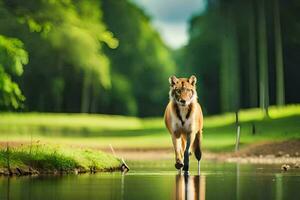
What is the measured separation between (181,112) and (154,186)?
15.2 ft

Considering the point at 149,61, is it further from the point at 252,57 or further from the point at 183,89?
the point at 183,89

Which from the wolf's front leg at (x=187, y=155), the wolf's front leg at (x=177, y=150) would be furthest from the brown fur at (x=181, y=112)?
the wolf's front leg at (x=187, y=155)

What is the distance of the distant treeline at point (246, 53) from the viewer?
6675 cm

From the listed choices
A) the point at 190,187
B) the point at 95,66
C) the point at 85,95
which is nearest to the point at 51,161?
the point at 190,187

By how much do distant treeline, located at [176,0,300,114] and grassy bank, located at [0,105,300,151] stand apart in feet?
6.06

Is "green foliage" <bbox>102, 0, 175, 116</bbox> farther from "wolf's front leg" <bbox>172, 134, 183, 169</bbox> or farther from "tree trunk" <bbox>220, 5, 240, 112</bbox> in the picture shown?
"wolf's front leg" <bbox>172, 134, 183, 169</bbox>

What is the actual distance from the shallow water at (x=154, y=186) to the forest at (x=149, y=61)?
99.6 ft

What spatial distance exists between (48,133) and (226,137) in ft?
44.4

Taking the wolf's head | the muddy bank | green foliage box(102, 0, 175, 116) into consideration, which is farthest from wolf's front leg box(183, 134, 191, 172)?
green foliage box(102, 0, 175, 116)

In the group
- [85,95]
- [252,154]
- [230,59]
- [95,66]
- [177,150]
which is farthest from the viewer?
[85,95]

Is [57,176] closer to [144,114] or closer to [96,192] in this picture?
[96,192]

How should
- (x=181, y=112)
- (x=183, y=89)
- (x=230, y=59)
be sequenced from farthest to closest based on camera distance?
(x=230, y=59) → (x=181, y=112) → (x=183, y=89)

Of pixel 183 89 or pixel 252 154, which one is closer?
pixel 183 89

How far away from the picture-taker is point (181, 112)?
22953 mm
